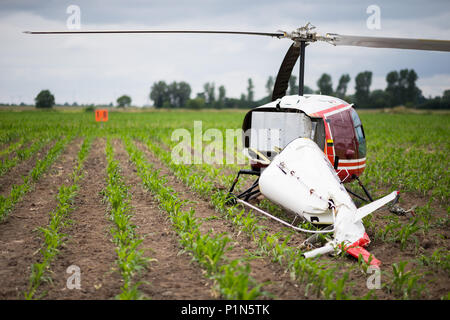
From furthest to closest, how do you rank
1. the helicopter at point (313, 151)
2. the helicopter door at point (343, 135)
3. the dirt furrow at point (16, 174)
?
the dirt furrow at point (16, 174) < the helicopter door at point (343, 135) < the helicopter at point (313, 151)

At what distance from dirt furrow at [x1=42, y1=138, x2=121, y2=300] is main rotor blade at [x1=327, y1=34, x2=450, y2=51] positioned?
4.77 meters

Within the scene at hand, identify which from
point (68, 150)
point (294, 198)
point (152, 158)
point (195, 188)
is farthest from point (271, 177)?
point (68, 150)

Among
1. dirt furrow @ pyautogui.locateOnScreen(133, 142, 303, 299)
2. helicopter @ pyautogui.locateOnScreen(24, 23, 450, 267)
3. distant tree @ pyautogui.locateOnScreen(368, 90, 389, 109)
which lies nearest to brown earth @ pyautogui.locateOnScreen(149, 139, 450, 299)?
helicopter @ pyautogui.locateOnScreen(24, 23, 450, 267)

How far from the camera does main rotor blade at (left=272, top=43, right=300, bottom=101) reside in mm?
5957

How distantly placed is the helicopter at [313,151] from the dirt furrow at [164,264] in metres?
1.34

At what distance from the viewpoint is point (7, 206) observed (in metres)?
5.56

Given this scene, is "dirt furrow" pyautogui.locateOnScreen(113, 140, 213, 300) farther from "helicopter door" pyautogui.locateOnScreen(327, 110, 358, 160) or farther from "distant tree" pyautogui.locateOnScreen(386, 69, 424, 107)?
"distant tree" pyautogui.locateOnScreen(386, 69, 424, 107)

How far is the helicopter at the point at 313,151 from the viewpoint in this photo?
13.7 feet

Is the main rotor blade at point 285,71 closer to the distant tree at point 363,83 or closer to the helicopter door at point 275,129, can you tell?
the helicopter door at point 275,129

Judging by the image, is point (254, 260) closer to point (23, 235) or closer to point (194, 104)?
point (23, 235)

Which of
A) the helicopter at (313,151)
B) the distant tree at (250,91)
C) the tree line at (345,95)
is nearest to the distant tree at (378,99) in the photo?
the tree line at (345,95)

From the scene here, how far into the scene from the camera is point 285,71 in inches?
254
